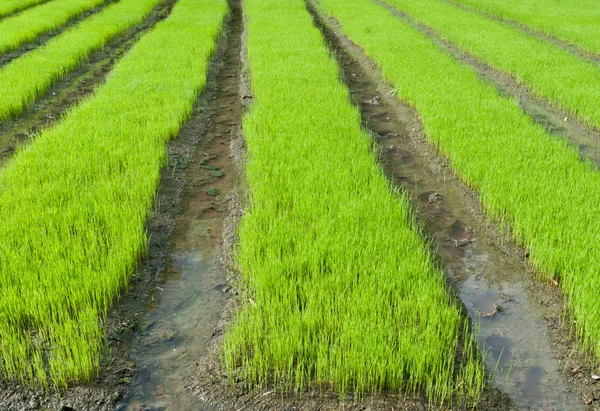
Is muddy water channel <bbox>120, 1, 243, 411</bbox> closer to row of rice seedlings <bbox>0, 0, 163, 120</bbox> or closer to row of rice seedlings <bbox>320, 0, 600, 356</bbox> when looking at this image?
row of rice seedlings <bbox>320, 0, 600, 356</bbox>

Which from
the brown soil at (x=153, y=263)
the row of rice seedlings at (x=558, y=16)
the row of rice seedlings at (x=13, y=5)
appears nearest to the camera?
the brown soil at (x=153, y=263)

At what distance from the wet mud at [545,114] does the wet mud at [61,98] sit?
4.78m

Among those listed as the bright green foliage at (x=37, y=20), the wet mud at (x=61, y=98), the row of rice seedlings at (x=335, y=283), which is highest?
the bright green foliage at (x=37, y=20)

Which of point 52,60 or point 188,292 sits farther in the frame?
point 52,60

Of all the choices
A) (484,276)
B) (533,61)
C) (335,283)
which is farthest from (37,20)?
(484,276)

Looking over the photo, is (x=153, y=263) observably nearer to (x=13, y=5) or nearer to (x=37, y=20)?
(x=37, y=20)

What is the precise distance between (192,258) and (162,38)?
6.66 meters

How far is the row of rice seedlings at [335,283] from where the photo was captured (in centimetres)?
221

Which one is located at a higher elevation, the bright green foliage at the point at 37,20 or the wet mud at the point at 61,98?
the bright green foliage at the point at 37,20

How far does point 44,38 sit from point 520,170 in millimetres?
8879

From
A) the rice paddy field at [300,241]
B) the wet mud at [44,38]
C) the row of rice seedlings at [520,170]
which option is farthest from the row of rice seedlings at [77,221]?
the wet mud at [44,38]

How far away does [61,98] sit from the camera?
6.63 metres

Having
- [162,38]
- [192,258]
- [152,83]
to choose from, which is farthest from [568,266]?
[162,38]

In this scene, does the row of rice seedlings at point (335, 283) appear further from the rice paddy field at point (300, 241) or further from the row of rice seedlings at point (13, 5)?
the row of rice seedlings at point (13, 5)
